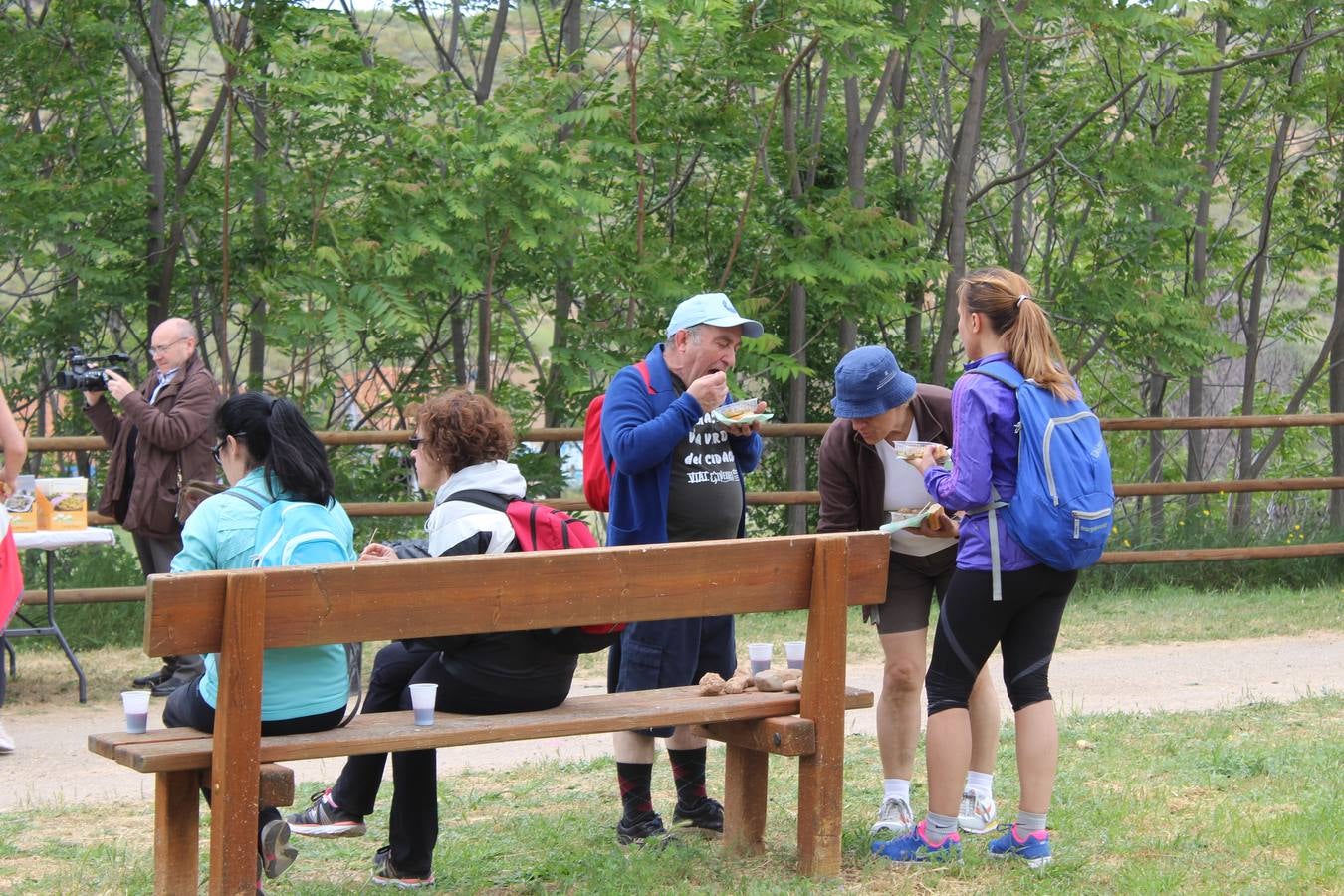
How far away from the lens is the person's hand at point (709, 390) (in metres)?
4.52

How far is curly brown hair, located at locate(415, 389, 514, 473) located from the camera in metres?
4.29

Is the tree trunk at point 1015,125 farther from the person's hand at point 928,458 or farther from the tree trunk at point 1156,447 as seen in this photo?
the person's hand at point 928,458

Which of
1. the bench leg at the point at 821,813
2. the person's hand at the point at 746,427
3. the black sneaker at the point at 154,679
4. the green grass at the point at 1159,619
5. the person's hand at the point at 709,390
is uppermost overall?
the person's hand at the point at 709,390

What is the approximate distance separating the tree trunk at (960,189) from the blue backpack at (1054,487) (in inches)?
284

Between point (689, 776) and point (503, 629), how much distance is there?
143 cm

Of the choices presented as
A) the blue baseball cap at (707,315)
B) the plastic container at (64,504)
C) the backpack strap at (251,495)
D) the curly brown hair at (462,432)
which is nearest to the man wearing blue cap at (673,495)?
the blue baseball cap at (707,315)

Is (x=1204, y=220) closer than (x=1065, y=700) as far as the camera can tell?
No

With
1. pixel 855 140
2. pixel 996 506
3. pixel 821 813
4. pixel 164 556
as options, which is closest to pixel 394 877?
pixel 821 813

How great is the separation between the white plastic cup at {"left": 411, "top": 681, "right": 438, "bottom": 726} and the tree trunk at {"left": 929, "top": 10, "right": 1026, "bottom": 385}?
7.96 m

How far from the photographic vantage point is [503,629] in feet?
12.8

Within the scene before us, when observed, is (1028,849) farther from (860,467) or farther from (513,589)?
(513,589)

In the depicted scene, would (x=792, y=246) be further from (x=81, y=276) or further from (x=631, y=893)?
(x=631, y=893)

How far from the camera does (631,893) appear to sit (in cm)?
423

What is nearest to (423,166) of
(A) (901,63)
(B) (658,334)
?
(B) (658,334)
